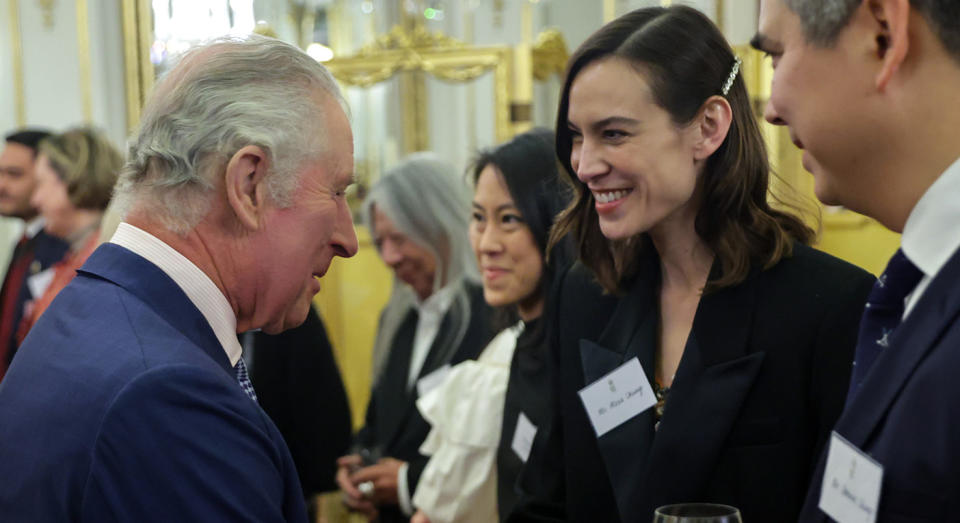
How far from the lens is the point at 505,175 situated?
285 centimetres

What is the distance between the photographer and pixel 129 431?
119 centimetres

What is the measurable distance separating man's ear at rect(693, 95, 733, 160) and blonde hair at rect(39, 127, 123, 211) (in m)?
3.26

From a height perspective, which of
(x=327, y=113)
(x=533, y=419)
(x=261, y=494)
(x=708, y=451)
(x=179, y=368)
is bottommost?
(x=533, y=419)

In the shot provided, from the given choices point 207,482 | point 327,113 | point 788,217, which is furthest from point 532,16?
point 207,482

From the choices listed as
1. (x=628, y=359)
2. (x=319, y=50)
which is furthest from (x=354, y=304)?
(x=628, y=359)

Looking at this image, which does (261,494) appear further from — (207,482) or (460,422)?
(460,422)

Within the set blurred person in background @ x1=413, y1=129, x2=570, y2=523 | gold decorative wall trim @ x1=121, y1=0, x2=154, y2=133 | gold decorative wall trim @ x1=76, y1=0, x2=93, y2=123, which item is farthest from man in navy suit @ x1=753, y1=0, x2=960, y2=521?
gold decorative wall trim @ x1=76, y1=0, x2=93, y2=123

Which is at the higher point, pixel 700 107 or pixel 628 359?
pixel 700 107

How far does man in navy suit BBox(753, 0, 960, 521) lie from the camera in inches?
42.8

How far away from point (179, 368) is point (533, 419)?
4.45 ft

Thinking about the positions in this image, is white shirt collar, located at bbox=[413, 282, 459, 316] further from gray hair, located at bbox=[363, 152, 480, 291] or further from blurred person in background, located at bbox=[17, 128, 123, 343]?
blurred person in background, located at bbox=[17, 128, 123, 343]

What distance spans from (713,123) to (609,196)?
24cm

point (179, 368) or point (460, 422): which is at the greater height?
point (179, 368)

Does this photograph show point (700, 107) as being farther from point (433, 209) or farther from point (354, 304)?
point (354, 304)
